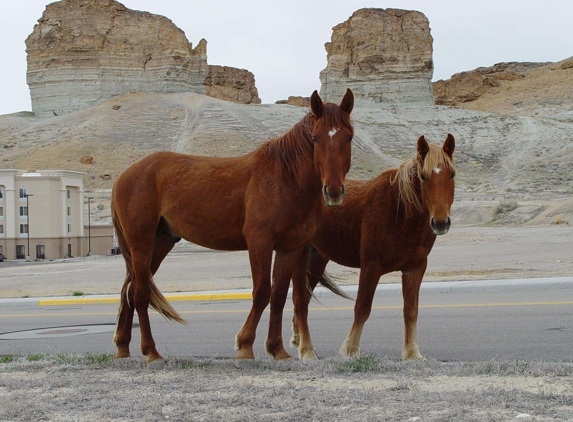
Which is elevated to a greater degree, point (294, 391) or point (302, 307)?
point (302, 307)

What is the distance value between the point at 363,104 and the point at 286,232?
322 feet

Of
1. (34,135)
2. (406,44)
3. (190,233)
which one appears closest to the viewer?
(190,233)

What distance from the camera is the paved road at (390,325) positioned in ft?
25.4

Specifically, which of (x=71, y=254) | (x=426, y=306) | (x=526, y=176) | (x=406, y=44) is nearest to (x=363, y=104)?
(x=406, y=44)

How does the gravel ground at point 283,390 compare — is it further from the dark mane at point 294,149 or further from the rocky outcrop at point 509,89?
the rocky outcrop at point 509,89

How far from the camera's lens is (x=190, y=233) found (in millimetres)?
6562

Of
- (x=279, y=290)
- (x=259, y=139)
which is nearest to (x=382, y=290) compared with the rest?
(x=279, y=290)

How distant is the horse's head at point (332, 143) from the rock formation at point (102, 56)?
95.2 meters

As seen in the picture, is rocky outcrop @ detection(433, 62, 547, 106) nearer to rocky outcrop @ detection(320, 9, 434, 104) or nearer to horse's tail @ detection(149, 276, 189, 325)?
rocky outcrop @ detection(320, 9, 434, 104)

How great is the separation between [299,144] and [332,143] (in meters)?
0.40

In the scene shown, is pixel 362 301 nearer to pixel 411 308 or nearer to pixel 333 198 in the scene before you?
pixel 411 308

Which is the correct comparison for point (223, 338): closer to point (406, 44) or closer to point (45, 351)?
point (45, 351)

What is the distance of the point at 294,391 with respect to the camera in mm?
5133

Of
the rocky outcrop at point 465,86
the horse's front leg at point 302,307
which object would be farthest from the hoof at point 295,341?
the rocky outcrop at point 465,86
